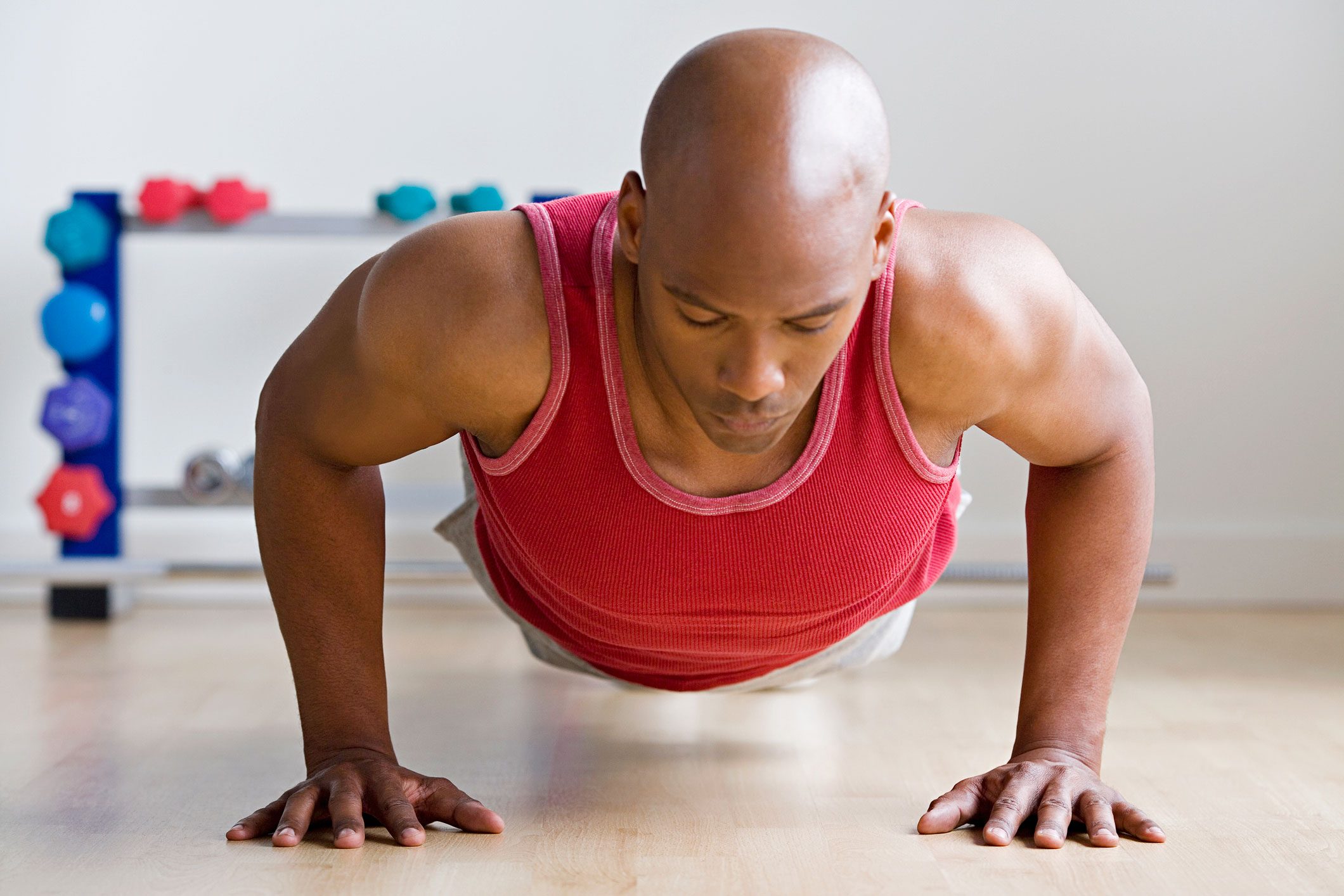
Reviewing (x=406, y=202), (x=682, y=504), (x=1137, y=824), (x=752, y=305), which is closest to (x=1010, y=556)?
(x=406, y=202)

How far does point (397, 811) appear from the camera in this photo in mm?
1121

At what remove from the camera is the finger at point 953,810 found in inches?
44.5

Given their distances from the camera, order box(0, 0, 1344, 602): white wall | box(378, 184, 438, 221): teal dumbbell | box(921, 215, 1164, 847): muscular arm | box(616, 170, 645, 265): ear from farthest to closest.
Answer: box(0, 0, 1344, 602): white wall < box(378, 184, 438, 221): teal dumbbell < box(921, 215, 1164, 847): muscular arm < box(616, 170, 645, 265): ear

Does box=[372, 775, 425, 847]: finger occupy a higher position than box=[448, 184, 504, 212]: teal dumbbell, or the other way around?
box=[448, 184, 504, 212]: teal dumbbell

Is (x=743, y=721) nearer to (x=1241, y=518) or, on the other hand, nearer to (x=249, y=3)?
(x=1241, y=518)

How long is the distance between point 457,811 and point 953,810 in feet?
1.39

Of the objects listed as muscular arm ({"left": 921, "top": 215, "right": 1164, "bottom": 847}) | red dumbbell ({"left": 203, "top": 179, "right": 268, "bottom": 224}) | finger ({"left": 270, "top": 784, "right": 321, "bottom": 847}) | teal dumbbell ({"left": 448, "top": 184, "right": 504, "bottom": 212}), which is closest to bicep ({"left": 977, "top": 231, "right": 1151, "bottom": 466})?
muscular arm ({"left": 921, "top": 215, "right": 1164, "bottom": 847})

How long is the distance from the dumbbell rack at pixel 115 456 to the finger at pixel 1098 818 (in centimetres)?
129

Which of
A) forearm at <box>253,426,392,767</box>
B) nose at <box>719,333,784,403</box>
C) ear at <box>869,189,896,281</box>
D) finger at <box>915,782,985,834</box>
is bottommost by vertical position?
finger at <box>915,782,985,834</box>

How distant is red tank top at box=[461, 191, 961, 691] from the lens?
41.2 inches

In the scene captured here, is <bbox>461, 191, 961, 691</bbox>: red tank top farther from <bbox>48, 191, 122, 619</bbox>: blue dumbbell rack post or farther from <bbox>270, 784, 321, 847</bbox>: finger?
<bbox>48, 191, 122, 619</bbox>: blue dumbbell rack post

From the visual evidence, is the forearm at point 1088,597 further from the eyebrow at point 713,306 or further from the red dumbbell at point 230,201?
the red dumbbell at point 230,201

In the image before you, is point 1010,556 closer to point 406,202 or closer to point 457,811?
point 406,202

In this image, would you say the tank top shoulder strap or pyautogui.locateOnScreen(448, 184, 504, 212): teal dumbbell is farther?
pyautogui.locateOnScreen(448, 184, 504, 212): teal dumbbell
